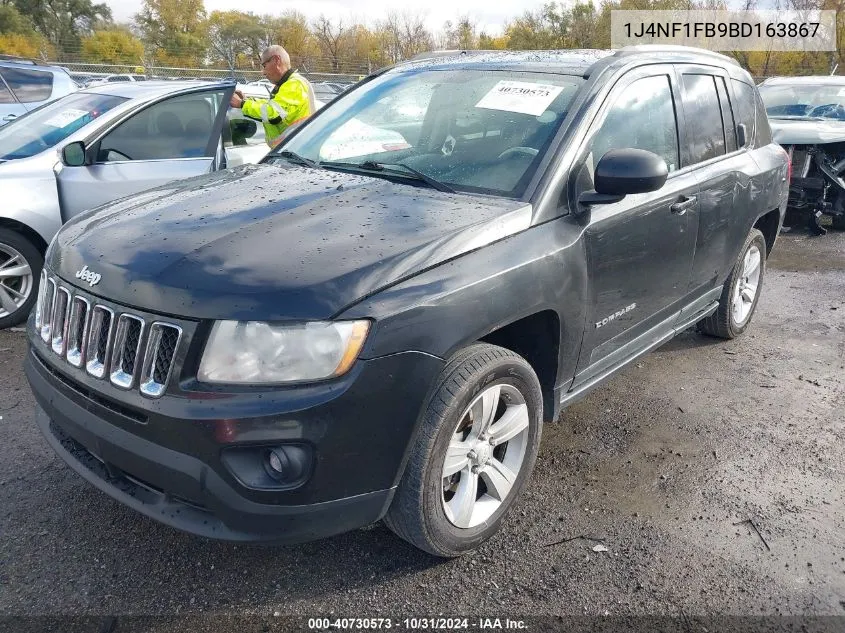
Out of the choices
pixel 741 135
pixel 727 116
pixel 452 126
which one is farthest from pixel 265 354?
pixel 741 135

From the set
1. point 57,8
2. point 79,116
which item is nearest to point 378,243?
point 79,116

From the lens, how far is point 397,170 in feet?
9.87

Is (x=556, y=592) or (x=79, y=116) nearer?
(x=556, y=592)

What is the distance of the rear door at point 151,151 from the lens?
4.89m

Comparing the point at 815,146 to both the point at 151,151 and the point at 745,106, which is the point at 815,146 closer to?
the point at 745,106

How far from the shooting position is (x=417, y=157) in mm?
3107

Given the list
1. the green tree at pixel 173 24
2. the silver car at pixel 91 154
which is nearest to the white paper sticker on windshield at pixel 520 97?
the silver car at pixel 91 154

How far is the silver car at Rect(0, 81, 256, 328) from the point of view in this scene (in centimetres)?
475

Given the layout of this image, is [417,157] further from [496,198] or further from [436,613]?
[436,613]

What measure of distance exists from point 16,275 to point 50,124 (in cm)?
128

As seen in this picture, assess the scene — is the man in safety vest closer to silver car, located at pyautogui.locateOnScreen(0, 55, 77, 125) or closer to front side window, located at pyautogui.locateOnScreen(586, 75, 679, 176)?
front side window, located at pyautogui.locateOnScreen(586, 75, 679, 176)

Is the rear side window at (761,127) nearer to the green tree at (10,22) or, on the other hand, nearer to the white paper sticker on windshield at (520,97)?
the white paper sticker on windshield at (520,97)

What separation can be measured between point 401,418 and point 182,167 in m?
3.83

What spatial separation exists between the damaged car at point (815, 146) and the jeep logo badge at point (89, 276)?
26.5 ft
